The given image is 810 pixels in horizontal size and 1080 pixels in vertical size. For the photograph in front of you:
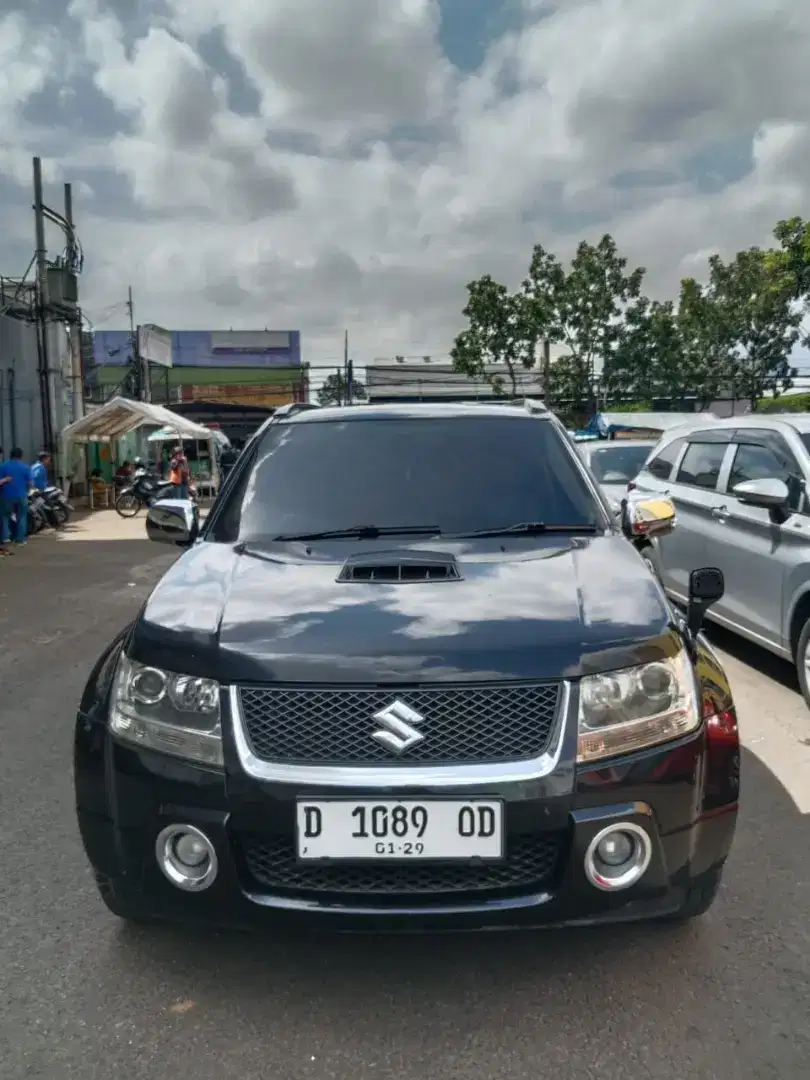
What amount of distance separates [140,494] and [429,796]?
810 inches

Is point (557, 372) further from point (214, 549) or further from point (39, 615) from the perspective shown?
point (214, 549)

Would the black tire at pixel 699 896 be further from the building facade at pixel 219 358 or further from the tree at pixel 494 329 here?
the building facade at pixel 219 358

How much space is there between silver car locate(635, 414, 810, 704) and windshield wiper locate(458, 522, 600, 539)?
7.43ft

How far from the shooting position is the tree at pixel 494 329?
3102cm

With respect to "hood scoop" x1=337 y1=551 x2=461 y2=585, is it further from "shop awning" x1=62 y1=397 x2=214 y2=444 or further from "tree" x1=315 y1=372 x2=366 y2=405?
"tree" x1=315 y1=372 x2=366 y2=405

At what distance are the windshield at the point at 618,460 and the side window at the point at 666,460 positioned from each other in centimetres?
336

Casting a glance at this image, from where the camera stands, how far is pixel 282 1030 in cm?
242

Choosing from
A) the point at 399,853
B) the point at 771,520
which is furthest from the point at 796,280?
the point at 399,853

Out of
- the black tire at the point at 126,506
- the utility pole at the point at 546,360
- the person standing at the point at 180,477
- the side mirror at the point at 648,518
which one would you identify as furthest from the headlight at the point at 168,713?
the utility pole at the point at 546,360

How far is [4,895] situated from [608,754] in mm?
2140

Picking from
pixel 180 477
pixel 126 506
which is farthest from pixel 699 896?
pixel 180 477

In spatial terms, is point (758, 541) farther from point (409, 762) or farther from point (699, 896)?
point (409, 762)

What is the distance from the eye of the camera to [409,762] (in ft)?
7.56

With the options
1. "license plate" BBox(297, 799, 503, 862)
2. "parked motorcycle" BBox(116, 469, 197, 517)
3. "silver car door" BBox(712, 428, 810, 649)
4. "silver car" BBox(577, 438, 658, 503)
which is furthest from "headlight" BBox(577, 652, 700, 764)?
"parked motorcycle" BBox(116, 469, 197, 517)
